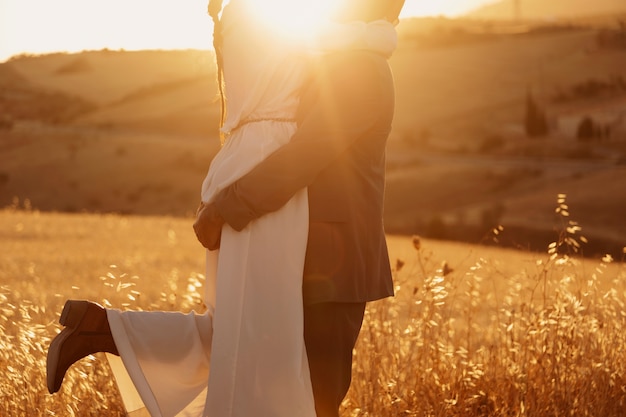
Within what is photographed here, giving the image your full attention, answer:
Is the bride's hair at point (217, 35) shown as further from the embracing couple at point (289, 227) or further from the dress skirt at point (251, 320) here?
the dress skirt at point (251, 320)

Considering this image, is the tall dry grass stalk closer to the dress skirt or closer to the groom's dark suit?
the groom's dark suit

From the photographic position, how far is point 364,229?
3551mm

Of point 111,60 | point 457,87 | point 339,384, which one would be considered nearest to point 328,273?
point 339,384

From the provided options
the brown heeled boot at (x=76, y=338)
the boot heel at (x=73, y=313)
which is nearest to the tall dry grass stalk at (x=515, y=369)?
the brown heeled boot at (x=76, y=338)

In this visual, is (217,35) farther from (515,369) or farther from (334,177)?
(515,369)

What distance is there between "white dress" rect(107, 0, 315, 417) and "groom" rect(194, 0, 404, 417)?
66mm

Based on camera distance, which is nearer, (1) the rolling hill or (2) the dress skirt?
(2) the dress skirt

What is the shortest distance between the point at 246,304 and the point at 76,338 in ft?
2.08

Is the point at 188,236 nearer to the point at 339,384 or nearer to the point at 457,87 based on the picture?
the point at 339,384

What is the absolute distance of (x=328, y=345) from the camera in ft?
11.7

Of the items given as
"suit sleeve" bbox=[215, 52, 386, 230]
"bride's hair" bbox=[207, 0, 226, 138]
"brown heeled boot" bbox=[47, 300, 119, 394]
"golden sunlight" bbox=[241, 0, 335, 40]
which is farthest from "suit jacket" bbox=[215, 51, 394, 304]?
"brown heeled boot" bbox=[47, 300, 119, 394]

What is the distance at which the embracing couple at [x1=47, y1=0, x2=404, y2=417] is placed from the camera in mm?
3459

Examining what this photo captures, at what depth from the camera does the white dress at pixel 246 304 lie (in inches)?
136

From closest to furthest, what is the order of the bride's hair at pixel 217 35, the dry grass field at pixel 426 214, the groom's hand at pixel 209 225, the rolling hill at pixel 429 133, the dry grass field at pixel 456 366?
the groom's hand at pixel 209 225 < the bride's hair at pixel 217 35 < the dry grass field at pixel 456 366 < the dry grass field at pixel 426 214 < the rolling hill at pixel 429 133
